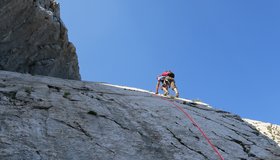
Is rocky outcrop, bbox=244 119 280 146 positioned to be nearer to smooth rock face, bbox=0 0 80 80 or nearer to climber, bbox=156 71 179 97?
climber, bbox=156 71 179 97

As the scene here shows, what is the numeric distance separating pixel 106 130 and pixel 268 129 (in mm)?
7782

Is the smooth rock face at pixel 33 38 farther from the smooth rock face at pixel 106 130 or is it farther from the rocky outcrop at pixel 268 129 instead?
the rocky outcrop at pixel 268 129

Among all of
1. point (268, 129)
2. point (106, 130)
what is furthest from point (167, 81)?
point (106, 130)

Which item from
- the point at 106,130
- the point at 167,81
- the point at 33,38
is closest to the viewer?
the point at 106,130

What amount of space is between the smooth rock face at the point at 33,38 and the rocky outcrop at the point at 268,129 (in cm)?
1335

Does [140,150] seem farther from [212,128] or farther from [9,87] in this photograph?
[9,87]

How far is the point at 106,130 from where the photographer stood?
33.0ft

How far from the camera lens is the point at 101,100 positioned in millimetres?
13469

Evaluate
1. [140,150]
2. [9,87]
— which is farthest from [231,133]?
[9,87]

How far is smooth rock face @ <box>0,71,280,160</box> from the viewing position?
8352 millimetres

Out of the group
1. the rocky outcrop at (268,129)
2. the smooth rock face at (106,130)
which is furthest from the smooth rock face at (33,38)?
the rocky outcrop at (268,129)

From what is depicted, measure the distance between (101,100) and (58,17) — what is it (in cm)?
1244

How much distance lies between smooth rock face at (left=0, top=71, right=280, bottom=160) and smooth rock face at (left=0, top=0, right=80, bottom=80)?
6895mm

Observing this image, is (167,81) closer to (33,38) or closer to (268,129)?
(268,129)
